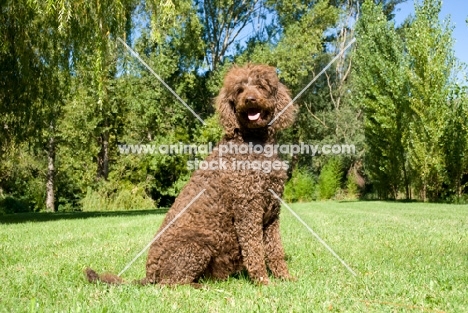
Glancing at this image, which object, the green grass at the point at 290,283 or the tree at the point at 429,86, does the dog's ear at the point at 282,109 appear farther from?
the tree at the point at 429,86

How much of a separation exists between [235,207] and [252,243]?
0.34 meters

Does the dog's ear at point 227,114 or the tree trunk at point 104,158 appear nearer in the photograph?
the dog's ear at point 227,114

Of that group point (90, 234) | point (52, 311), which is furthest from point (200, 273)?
point (90, 234)

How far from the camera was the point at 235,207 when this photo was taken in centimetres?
392

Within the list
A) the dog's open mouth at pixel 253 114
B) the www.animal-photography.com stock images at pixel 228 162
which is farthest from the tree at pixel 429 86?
A: the dog's open mouth at pixel 253 114

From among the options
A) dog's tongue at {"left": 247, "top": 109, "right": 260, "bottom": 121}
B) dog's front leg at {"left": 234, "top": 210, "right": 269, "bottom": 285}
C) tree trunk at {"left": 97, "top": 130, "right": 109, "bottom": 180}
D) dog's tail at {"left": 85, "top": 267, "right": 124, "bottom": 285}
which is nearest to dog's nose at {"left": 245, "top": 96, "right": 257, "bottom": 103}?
dog's tongue at {"left": 247, "top": 109, "right": 260, "bottom": 121}

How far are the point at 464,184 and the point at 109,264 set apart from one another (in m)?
18.5

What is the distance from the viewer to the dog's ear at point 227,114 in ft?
13.5

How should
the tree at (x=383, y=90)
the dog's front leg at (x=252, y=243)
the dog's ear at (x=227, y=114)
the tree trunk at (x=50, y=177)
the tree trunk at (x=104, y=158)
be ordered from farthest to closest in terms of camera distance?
the tree trunk at (x=104, y=158), the tree trunk at (x=50, y=177), the tree at (x=383, y=90), the dog's ear at (x=227, y=114), the dog's front leg at (x=252, y=243)

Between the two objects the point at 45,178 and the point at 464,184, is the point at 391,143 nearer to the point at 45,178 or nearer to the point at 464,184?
the point at 464,184

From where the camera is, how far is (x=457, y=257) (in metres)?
5.28

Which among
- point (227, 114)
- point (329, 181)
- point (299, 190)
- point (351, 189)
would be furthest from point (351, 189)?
point (227, 114)

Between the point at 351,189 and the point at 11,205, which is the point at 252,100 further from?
the point at 11,205

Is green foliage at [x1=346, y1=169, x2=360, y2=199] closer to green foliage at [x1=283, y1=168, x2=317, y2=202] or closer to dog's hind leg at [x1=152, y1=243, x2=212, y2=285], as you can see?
green foliage at [x1=283, y1=168, x2=317, y2=202]
